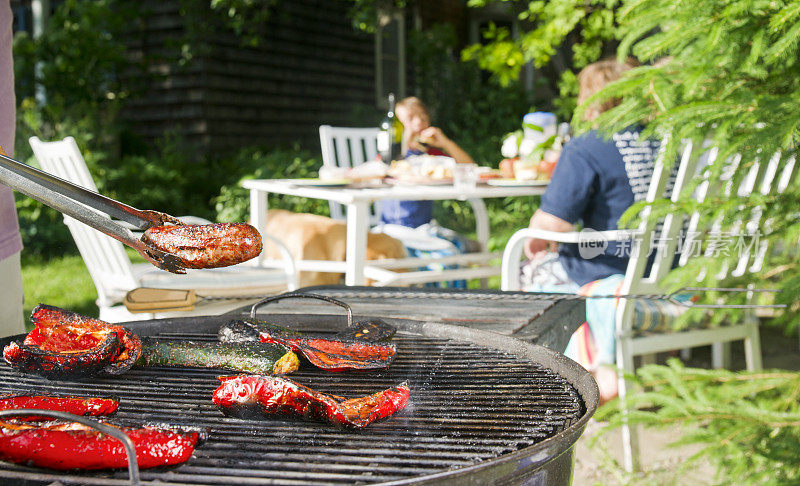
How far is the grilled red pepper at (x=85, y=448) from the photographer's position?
1.11m

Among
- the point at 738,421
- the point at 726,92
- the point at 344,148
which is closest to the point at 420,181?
the point at 344,148

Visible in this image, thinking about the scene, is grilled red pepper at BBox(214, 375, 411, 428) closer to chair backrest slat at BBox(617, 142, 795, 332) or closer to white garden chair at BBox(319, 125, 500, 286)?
chair backrest slat at BBox(617, 142, 795, 332)

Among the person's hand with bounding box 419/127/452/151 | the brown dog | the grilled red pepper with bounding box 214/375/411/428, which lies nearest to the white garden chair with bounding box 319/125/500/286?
the brown dog

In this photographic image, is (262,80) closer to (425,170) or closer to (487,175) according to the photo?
(487,175)

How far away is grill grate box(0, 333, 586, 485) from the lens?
1148 millimetres

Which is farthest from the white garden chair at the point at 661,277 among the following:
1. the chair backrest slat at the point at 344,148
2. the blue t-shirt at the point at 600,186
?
the chair backrest slat at the point at 344,148

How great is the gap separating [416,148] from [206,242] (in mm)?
4648

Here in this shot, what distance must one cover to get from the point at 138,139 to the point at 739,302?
797 centimetres

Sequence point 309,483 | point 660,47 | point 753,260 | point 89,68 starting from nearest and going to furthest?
point 309,483 < point 660,47 < point 753,260 < point 89,68

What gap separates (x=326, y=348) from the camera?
1.71 meters

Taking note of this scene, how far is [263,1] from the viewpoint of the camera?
918cm

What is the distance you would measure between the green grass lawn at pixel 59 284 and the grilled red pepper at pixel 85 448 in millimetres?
4361

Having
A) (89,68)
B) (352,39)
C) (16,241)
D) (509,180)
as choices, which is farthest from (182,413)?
(352,39)

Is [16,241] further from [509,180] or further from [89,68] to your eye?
[89,68]
